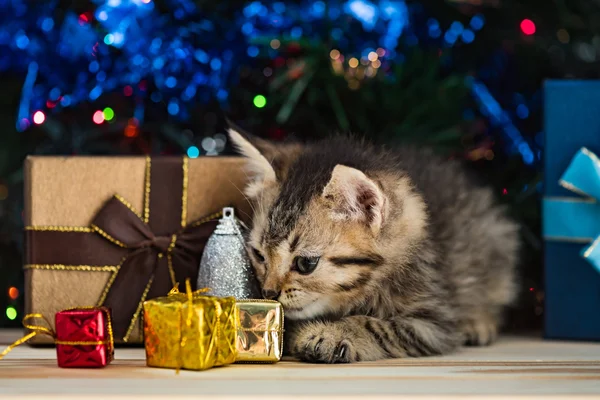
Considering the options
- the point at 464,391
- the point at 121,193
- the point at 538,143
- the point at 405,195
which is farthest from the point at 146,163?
the point at 538,143

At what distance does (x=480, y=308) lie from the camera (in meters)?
1.76

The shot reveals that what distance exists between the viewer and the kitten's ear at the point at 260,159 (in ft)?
5.02

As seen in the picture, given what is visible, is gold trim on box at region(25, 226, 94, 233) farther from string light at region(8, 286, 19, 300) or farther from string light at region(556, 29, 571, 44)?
string light at region(556, 29, 571, 44)

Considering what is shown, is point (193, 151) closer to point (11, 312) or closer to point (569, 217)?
point (11, 312)

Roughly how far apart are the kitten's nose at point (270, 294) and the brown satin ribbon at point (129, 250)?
0.68ft

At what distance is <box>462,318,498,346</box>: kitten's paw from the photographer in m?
1.70

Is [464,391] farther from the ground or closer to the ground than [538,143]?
closer to the ground

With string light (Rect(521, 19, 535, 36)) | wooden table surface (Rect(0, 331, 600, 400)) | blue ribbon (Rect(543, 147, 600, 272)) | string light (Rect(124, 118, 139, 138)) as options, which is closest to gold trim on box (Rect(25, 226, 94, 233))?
wooden table surface (Rect(0, 331, 600, 400))

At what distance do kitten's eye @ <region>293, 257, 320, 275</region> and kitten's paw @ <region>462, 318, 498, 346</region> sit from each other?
476 millimetres

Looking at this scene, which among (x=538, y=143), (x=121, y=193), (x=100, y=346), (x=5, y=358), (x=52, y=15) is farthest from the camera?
(x=538, y=143)

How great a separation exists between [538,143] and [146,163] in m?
1.11

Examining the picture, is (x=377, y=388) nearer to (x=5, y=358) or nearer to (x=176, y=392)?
(x=176, y=392)

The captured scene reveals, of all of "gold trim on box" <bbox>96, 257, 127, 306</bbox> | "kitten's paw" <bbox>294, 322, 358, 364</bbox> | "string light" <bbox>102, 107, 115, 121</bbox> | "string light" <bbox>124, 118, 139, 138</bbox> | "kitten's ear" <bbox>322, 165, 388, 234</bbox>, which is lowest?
"kitten's paw" <bbox>294, 322, 358, 364</bbox>

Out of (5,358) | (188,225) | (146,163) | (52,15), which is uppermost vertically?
(52,15)
